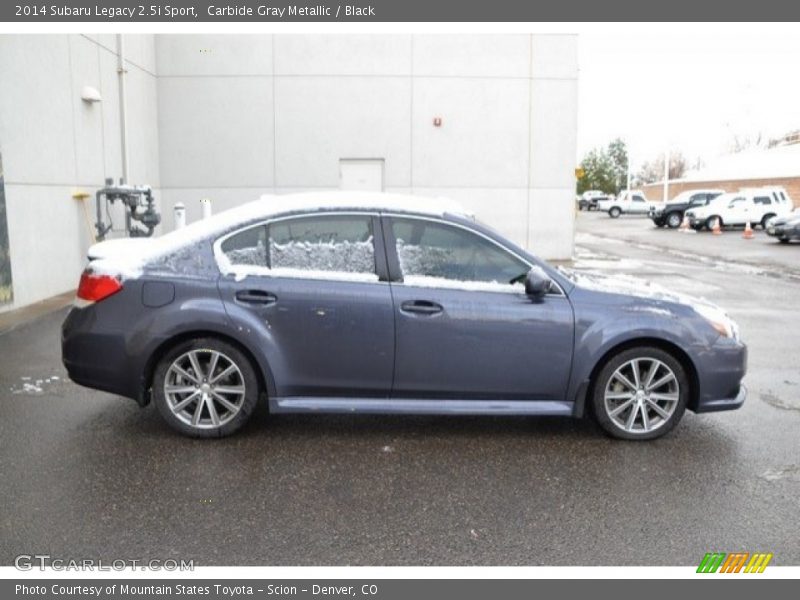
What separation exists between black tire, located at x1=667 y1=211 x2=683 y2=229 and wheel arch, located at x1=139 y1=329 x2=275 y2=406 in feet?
112

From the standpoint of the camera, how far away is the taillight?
519 cm

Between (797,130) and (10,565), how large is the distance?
88.0 m

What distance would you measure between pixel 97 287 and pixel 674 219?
3453 centimetres

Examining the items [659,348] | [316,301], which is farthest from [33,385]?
[659,348]

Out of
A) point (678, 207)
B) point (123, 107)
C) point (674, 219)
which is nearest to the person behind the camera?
point (123, 107)

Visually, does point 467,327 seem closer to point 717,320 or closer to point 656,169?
point 717,320

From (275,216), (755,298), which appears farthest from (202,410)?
(755,298)

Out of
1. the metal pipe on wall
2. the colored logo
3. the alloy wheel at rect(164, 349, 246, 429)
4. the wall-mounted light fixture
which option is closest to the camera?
the colored logo

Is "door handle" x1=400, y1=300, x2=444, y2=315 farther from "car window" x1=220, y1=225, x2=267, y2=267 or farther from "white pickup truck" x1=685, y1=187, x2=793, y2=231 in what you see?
"white pickup truck" x1=685, y1=187, x2=793, y2=231

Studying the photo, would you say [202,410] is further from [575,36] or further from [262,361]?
[575,36]

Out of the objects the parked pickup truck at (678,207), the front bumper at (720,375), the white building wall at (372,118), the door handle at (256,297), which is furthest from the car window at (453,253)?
the parked pickup truck at (678,207)

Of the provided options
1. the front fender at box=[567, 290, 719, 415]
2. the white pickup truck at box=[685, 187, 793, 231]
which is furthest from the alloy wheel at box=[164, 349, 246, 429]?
the white pickup truck at box=[685, 187, 793, 231]

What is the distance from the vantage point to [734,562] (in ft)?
12.0

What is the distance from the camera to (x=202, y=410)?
5266 millimetres
